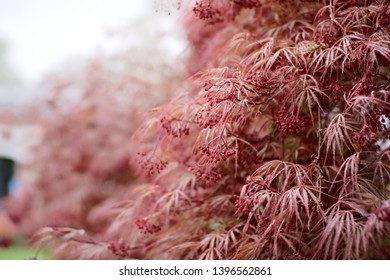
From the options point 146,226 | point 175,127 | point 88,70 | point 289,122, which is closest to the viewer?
point 289,122

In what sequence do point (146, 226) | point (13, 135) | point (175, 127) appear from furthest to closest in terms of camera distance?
point (13, 135)
point (146, 226)
point (175, 127)

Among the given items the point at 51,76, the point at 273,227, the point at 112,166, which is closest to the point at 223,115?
the point at 273,227

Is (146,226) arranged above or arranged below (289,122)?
below

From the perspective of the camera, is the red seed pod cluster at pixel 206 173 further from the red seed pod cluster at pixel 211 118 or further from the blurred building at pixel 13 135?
the blurred building at pixel 13 135

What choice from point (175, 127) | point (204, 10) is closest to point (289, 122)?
point (175, 127)

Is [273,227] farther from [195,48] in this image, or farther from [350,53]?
[195,48]

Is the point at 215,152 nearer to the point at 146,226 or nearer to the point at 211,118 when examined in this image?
the point at 211,118

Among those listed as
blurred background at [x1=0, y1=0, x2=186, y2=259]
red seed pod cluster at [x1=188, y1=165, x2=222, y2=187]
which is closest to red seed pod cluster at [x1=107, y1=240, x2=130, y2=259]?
red seed pod cluster at [x1=188, y1=165, x2=222, y2=187]

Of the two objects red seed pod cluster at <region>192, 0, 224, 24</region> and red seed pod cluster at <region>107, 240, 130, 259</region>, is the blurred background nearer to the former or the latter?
red seed pod cluster at <region>192, 0, 224, 24</region>

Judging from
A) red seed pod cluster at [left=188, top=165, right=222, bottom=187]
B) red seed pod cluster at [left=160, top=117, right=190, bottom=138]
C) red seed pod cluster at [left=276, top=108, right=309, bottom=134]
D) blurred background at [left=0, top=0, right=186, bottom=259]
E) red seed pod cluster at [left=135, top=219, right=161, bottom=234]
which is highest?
blurred background at [left=0, top=0, right=186, bottom=259]

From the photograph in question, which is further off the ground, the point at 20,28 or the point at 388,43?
the point at 20,28
